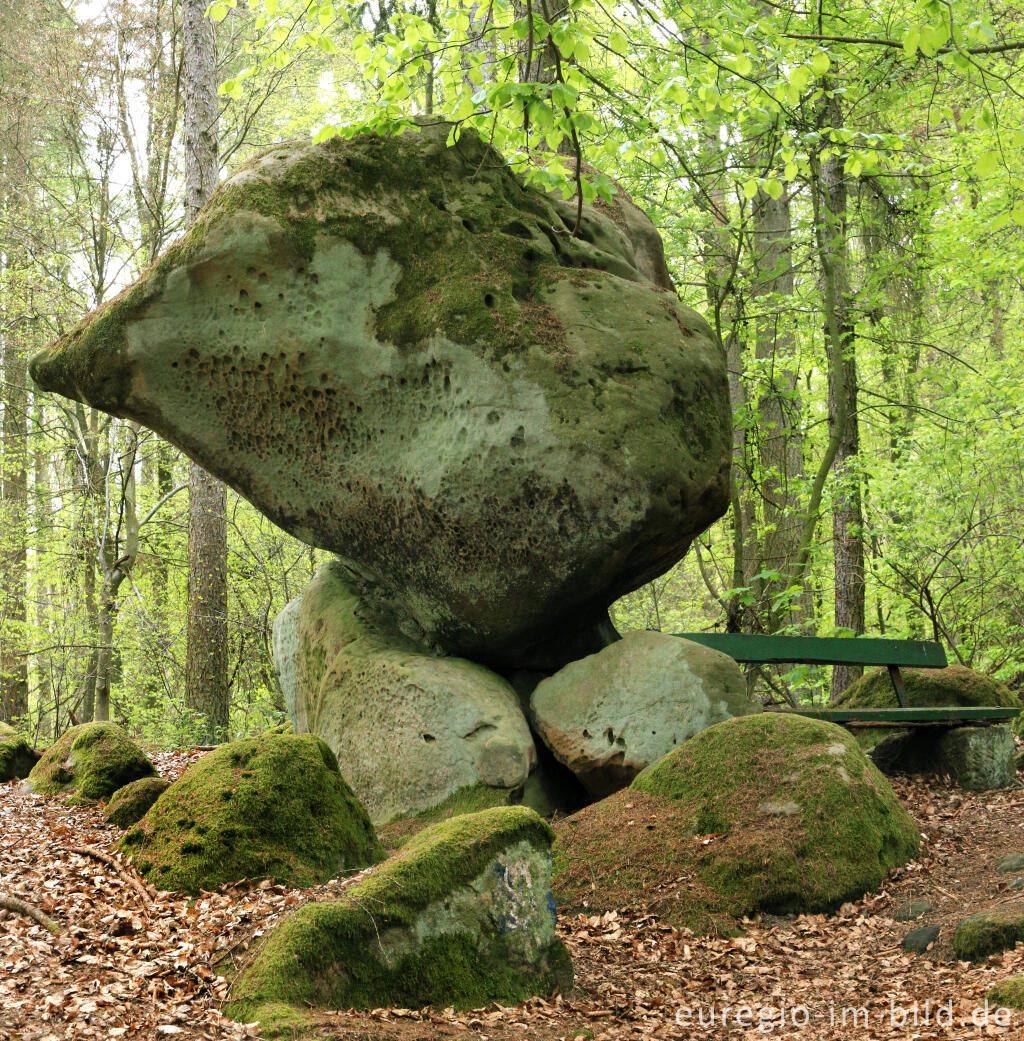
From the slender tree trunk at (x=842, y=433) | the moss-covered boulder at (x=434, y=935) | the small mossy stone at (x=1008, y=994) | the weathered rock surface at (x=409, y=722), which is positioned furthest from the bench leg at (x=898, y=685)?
the moss-covered boulder at (x=434, y=935)

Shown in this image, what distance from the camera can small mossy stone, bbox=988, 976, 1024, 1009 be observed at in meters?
3.69

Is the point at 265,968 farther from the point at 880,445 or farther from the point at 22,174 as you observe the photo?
the point at 880,445

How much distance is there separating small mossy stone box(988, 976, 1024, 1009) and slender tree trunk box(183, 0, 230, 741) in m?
9.45

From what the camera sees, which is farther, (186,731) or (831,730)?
(186,731)

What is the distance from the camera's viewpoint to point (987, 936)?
4.50 m

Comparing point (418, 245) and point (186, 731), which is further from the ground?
point (418, 245)

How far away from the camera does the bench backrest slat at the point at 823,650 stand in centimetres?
851

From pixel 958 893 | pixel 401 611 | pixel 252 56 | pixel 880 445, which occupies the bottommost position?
pixel 958 893

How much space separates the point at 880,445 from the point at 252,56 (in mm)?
14696

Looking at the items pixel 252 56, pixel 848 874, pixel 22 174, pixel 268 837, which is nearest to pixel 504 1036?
pixel 268 837

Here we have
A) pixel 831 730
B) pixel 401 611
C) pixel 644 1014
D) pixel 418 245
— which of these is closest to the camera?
pixel 644 1014

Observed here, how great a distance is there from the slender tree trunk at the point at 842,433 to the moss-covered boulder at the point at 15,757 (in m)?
8.80

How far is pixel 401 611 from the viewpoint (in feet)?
26.9

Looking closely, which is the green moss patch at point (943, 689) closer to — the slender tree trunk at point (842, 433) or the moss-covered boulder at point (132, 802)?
the slender tree trunk at point (842, 433)
